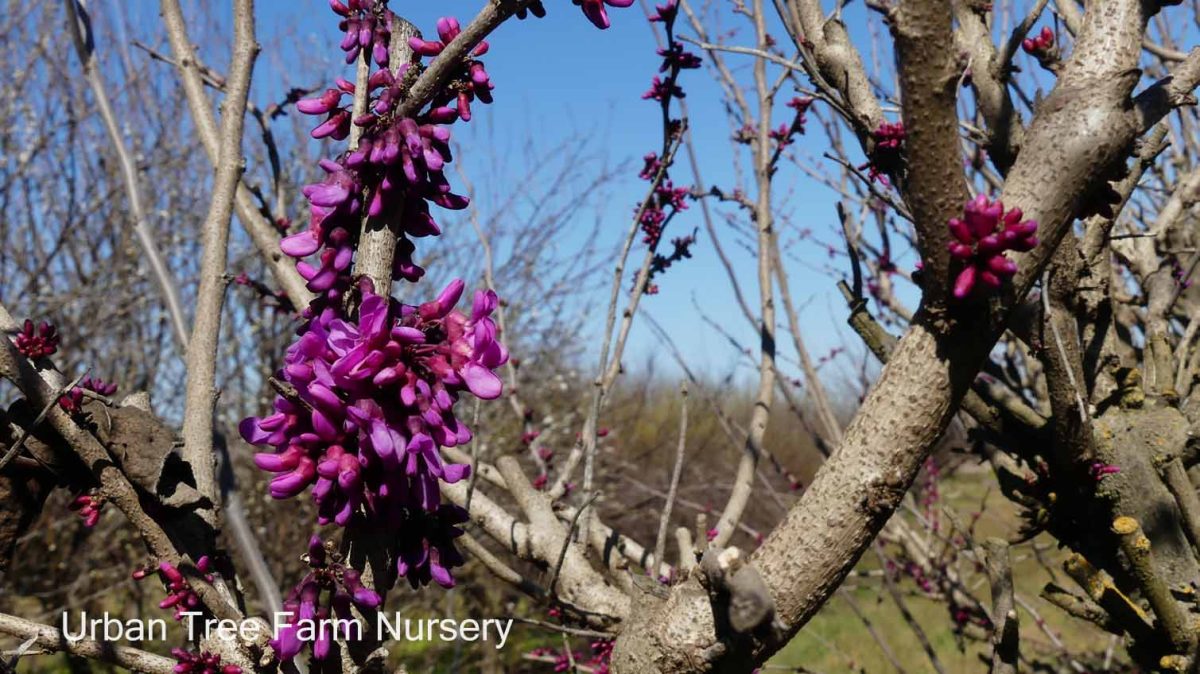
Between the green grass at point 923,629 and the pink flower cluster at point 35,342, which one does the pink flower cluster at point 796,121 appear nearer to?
the pink flower cluster at point 35,342

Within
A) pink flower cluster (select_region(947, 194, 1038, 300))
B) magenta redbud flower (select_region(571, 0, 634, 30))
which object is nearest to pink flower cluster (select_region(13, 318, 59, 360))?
magenta redbud flower (select_region(571, 0, 634, 30))

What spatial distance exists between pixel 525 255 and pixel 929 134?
8.68 m

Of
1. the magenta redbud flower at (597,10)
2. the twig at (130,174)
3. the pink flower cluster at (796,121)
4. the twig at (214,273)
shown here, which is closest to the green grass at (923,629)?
the pink flower cluster at (796,121)

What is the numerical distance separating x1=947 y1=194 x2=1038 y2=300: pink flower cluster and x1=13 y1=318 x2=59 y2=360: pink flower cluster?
1.38 m

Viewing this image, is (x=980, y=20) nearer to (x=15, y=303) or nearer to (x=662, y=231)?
(x=662, y=231)

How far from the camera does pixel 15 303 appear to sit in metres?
7.34

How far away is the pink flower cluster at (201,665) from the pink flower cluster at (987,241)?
1.10m

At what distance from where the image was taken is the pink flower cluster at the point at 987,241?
0.98 metres

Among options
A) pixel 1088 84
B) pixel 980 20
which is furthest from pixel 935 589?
pixel 1088 84

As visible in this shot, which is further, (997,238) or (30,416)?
(30,416)

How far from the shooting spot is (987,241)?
98 cm

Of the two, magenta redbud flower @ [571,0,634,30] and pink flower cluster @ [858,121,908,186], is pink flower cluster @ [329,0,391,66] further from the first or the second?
pink flower cluster @ [858,121,908,186]

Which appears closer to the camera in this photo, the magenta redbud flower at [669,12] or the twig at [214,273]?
the twig at [214,273]

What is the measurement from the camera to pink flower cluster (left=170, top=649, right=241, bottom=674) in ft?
3.86
